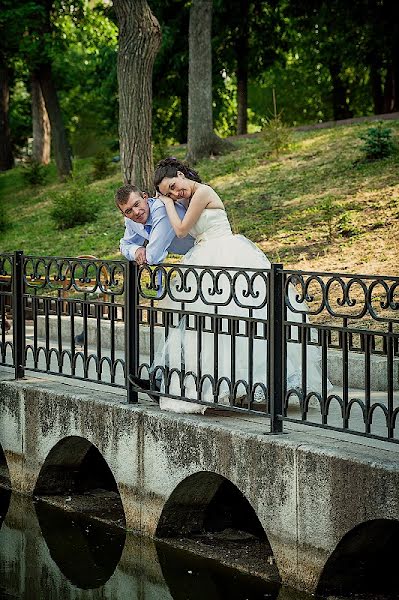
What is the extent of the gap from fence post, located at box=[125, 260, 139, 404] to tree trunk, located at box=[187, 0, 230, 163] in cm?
1606

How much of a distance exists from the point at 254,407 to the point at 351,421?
0.94 meters

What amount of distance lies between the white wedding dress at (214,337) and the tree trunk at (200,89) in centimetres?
1593

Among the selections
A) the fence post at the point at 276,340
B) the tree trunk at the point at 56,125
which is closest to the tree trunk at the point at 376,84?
the tree trunk at the point at 56,125

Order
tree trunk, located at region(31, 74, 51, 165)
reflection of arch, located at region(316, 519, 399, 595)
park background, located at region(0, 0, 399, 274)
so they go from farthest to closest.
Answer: tree trunk, located at region(31, 74, 51, 165) < park background, located at region(0, 0, 399, 274) < reflection of arch, located at region(316, 519, 399, 595)

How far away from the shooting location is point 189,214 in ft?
27.2

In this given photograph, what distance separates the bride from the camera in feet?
24.5

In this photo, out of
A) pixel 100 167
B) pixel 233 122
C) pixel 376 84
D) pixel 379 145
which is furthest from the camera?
pixel 233 122

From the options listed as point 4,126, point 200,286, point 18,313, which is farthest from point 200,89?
point 200,286

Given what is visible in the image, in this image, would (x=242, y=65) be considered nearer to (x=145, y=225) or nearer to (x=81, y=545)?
(x=145, y=225)

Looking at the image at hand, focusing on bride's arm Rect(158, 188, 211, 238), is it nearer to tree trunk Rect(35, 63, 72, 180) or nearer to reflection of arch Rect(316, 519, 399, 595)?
reflection of arch Rect(316, 519, 399, 595)

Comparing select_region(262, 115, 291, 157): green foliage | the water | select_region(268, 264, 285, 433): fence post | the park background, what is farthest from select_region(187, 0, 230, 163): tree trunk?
select_region(268, 264, 285, 433): fence post

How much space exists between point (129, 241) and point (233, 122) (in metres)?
37.4

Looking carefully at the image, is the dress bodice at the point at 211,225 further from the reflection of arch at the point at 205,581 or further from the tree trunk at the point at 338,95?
the tree trunk at the point at 338,95

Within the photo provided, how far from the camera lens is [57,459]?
9062 mm
